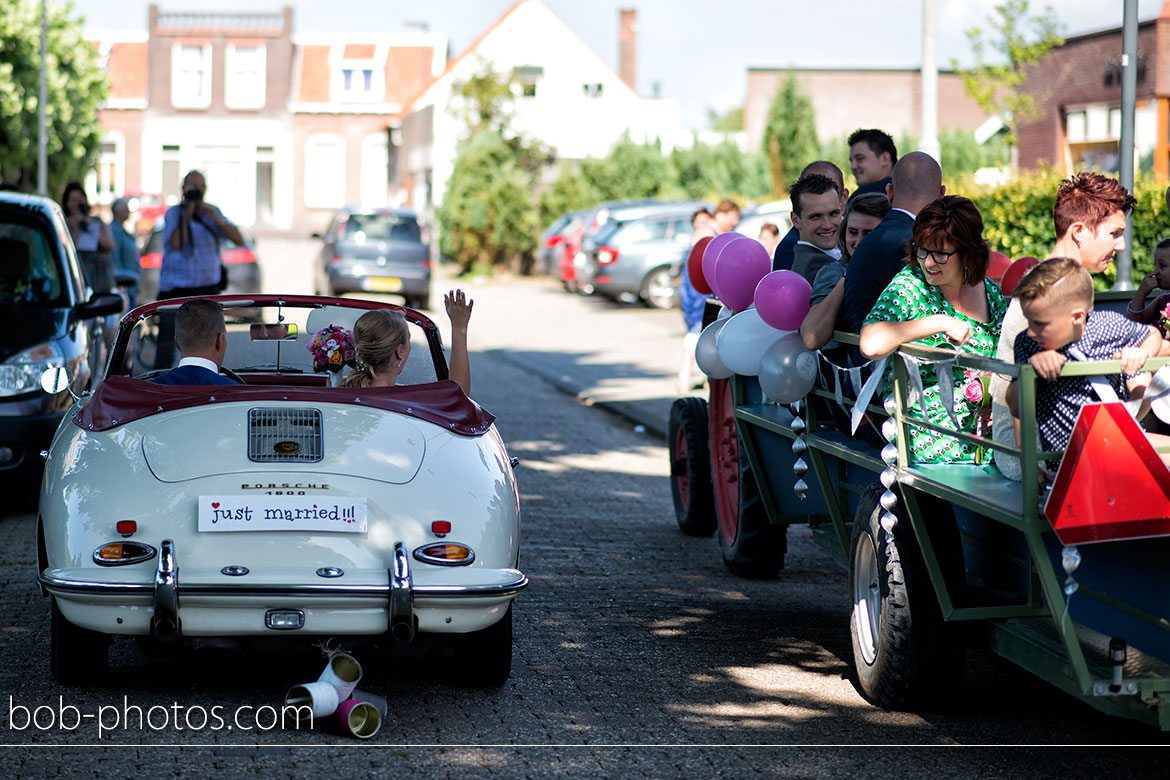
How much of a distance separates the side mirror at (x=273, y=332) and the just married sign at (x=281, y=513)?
5.57 feet

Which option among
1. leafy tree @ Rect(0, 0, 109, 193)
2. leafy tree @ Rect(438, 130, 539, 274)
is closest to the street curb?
leafy tree @ Rect(0, 0, 109, 193)

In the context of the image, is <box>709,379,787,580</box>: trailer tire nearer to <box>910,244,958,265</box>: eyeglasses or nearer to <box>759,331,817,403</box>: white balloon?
<box>759,331,817,403</box>: white balloon

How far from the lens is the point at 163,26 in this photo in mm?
69250

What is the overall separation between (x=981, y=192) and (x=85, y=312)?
999cm

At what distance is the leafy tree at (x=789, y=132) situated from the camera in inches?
1743

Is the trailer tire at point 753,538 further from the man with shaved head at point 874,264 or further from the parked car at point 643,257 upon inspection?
the parked car at point 643,257

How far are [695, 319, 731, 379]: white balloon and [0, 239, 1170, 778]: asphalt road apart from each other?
1024 millimetres

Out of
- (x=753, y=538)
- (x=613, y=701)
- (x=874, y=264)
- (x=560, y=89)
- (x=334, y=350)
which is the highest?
(x=560, y=89)

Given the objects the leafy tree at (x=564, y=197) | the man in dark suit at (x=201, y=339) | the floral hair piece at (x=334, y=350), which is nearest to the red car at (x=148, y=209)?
the leafy tree at (x=564, y=197)

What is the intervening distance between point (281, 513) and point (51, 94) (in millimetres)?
28116

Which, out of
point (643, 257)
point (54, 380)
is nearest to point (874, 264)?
point (54, 380)

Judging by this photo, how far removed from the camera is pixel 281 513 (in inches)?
191

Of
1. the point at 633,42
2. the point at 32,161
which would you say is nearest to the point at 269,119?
the point at 633,42

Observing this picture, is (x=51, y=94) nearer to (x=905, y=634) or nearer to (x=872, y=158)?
(x=872, y=158)
